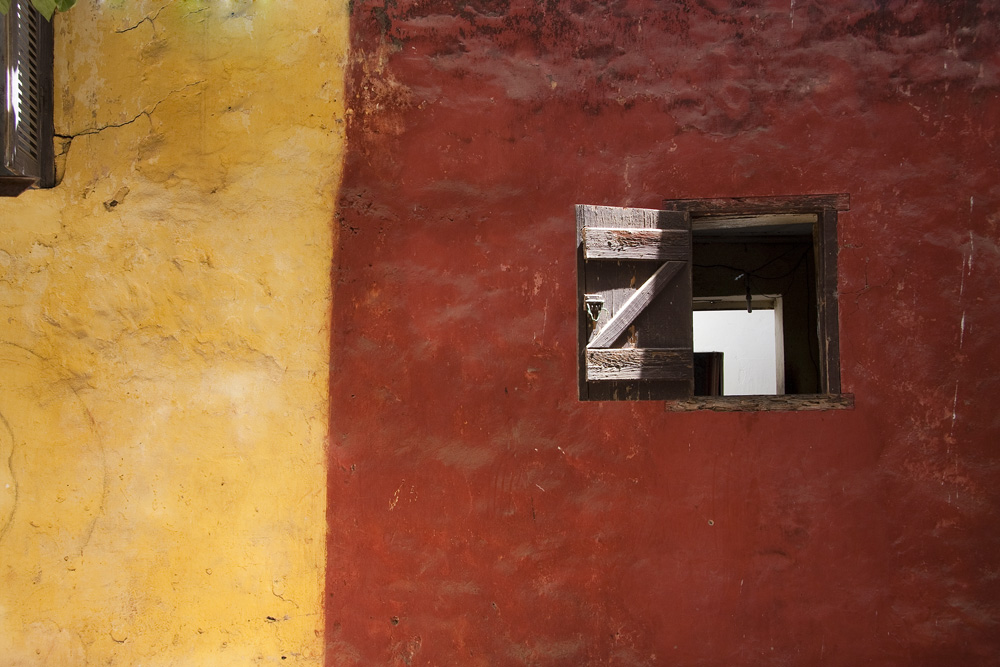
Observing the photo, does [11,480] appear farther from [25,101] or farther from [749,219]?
[749,219]

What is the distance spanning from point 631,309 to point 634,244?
0.28m

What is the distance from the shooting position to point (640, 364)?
9.58 feet

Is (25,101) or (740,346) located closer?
(25,101)

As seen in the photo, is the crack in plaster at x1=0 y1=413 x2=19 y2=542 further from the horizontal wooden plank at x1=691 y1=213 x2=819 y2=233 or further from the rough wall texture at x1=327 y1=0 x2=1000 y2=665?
the horizontal wooden plank at x1=691 y1=213 x2=819 y2=233

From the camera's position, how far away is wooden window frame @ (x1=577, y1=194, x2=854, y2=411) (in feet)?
9.73

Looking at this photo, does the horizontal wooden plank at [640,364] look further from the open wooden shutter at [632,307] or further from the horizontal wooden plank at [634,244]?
the horizontal wooden plank at [634,244]

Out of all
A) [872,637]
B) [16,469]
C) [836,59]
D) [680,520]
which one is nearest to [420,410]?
[680,520]

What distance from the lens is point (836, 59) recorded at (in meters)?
3.15

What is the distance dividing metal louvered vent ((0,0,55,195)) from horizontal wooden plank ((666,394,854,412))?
308 centimetres

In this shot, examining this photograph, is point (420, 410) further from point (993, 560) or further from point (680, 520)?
point (993, 560)

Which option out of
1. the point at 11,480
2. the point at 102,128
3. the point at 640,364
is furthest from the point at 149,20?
the point at 640,364

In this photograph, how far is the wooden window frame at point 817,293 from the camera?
117 inches

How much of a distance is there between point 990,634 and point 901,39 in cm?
266

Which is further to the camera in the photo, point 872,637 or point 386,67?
point 386,67
